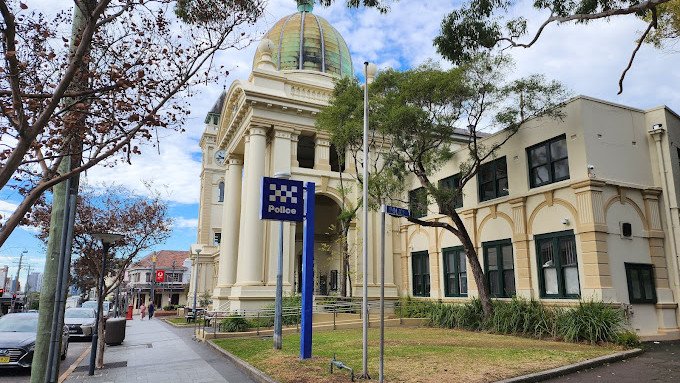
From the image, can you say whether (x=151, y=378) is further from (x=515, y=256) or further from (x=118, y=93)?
(x=515, y=256)

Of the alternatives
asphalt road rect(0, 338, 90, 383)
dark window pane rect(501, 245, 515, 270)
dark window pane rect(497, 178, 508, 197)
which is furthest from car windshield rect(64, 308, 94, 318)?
dark window pane rect(497, 178, 508, 197)

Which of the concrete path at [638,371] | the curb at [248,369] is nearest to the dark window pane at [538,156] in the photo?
the concrete path at [638,371]

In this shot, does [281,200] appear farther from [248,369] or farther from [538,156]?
[538,156]

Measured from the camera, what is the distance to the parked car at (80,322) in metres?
20.3

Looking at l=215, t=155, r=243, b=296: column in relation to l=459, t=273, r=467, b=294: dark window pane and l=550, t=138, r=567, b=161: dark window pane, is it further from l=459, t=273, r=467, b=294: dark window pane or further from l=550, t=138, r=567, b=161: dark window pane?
l=550, t=138, r=567, b=161: dark window pane

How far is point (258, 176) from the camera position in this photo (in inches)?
969

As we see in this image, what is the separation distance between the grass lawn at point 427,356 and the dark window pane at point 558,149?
638 cm

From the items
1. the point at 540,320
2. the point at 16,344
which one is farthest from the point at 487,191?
the point at 16,344

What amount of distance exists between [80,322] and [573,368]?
19.6 metres

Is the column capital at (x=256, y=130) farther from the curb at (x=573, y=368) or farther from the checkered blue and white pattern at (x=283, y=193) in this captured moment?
the curb at (x=573, y=368)

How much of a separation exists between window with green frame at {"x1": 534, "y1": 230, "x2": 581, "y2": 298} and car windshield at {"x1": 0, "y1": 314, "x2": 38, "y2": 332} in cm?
1580

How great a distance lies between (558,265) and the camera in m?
16.0

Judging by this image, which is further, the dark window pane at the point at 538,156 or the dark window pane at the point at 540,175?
the dark window pane at the point at 538,156

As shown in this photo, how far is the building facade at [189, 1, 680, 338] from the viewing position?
15109 millimetres
